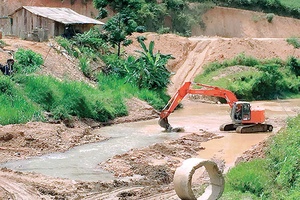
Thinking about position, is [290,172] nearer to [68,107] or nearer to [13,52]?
[68,107]

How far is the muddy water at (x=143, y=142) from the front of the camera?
2234 centimetres

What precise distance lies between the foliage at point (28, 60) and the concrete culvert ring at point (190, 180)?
20.1 m

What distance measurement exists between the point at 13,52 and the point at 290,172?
77.8 feet

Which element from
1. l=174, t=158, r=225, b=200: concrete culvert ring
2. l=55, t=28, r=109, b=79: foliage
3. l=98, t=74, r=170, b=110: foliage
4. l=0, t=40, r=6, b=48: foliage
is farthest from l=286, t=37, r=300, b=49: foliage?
l=174, t=158, r=225, b=200: concrete culvert ring

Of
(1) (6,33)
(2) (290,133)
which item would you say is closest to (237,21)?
(1) (6,33)

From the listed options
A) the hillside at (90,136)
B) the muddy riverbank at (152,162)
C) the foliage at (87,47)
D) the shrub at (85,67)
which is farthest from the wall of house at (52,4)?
the muddy riverbank at (152,162)

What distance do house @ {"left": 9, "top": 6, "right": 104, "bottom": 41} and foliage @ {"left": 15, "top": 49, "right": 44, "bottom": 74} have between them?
6439 mm

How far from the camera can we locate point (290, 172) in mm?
16328

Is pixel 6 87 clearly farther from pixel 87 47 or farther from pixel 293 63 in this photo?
pixel 293 63

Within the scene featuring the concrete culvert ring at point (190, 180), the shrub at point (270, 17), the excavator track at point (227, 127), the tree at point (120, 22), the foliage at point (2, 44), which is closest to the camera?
the concrete culvert ring at point (190, 180)

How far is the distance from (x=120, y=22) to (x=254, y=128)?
16.9 m

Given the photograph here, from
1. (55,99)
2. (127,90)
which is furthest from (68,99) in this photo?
(127,90)

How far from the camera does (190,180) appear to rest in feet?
50.2

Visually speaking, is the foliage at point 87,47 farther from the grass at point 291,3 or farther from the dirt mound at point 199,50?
the grass at point 291,3
